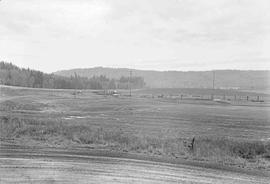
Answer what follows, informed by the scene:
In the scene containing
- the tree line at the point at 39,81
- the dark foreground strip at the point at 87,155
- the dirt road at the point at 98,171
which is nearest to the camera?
the dirt road at the point at 98,171

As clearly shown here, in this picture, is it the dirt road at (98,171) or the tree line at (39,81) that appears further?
the tree line at (39,81)

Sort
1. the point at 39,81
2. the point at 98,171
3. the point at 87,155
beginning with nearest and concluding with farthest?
the point at 98,171 < the point at 87,155 < the point at 39,81

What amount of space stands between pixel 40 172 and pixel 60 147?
383 centimetres

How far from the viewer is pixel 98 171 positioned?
930cm

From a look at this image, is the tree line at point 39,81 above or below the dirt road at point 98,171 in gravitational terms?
above

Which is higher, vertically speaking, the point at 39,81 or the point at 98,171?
the point at 39,81

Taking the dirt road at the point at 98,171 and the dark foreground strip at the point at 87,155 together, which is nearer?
the dirt road at the point at 98,171

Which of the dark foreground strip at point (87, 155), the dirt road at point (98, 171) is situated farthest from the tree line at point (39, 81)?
the dirt road at point (98, 171)

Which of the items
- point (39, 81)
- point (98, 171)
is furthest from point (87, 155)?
point (39, 81)

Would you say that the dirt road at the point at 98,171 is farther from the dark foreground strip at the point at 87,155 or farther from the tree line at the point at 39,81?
the tree line at the point at 39,81

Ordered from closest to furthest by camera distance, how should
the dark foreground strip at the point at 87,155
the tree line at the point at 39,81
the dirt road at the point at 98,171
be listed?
the dirt road at the point at 98,171, the dark foreground strip at the point at 87,155, the tree line at the point at 39,81

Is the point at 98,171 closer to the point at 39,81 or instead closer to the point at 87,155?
the point at 87,155

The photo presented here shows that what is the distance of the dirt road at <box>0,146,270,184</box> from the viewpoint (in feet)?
27.9

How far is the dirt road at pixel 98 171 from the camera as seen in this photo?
8508 millimetres
